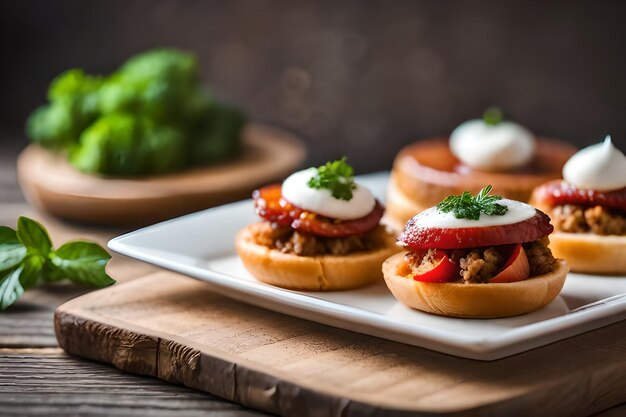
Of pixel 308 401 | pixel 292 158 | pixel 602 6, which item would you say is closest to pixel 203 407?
pixel 308 401

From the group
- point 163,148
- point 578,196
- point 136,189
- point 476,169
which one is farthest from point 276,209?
point 163,148

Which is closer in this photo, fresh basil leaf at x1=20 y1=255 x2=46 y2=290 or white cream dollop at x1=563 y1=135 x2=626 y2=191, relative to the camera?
white cream dollop at x1=563 y1=135 x2=626 y2=191

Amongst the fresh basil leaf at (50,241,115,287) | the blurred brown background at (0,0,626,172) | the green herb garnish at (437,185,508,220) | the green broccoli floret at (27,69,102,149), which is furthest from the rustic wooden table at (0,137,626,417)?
the blurred brown background at (0,0,626,172)

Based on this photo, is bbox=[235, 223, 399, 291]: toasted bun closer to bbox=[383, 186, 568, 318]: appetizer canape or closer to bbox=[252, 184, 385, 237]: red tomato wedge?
bbox=[252, 184, 385, 237]: red tomato wedge

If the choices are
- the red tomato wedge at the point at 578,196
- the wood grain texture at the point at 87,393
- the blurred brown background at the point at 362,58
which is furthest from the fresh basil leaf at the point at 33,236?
the blurred brown background at the point at 362,58

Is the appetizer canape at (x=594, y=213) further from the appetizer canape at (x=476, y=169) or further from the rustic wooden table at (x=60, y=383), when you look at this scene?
the rustic wooden table at (x=60, y=383)

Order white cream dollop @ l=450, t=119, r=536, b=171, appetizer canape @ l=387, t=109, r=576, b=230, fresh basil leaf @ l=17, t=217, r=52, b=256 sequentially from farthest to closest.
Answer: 1. white cream dollop @ l=450, t=119, r=536, b=171
2. appetizer canape @ l=387, t=109, r=576, b=230
3. fresh basil leaf @ l=17, t=217, r=52, b=256
